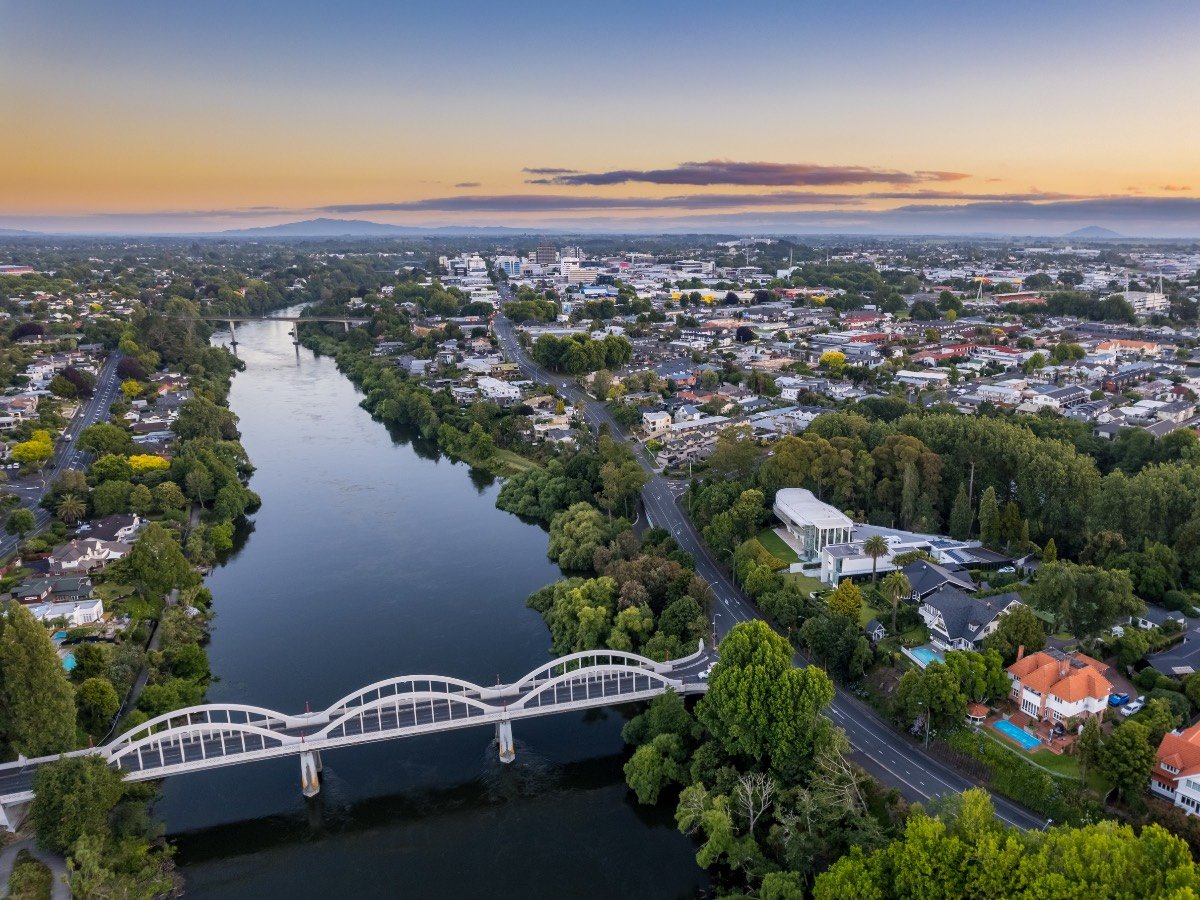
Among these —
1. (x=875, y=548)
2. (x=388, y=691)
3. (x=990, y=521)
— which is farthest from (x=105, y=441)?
(x=990, y=521)

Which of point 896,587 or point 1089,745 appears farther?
point 896,587

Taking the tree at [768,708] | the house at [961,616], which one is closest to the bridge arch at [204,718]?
the tree at [768,708]

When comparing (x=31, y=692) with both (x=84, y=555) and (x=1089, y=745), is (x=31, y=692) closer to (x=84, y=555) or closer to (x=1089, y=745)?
(x=84, y=555)

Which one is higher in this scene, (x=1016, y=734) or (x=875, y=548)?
(x=875, y=548)

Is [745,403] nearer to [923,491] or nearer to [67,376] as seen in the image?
[923,491]

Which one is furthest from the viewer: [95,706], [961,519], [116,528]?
[116,528]

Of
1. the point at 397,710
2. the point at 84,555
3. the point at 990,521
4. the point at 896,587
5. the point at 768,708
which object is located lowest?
the point at 397,710

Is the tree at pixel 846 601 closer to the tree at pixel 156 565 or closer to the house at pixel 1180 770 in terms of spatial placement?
the house at pixel 1180 770
